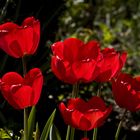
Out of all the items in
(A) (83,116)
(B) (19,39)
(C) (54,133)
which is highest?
(B) (19,39)

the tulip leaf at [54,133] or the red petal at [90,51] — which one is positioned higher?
the red petal at [90,51]

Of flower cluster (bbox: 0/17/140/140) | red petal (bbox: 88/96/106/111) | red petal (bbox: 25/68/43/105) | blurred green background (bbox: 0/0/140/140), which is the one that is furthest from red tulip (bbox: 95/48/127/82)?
blurred green background (bbox: 0/0/140/140)

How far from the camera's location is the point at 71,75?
2074mm

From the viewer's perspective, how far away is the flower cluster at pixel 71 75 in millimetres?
2020

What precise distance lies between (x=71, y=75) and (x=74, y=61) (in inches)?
4.7

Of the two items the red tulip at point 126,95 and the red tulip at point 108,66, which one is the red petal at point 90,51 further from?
the red tulip at point 126,95

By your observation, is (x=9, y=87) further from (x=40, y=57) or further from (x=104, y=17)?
(x=104, y=17)

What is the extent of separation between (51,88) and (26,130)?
1597 mm

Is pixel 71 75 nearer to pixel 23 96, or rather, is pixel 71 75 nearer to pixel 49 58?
pixel 23 96

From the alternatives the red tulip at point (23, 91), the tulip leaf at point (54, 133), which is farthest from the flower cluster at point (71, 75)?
the tulip leaf at point (54, 133)

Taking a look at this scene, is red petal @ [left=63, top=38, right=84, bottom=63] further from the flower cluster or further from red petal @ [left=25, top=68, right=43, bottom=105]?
red petal @ [left=25, top=68, right=43, bottom=105]

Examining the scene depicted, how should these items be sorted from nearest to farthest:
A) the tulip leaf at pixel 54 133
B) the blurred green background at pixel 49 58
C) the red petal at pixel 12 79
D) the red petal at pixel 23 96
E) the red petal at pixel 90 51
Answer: the red petal at pixel 23 96 → the red petal at pixel 12 79 → the red petal at pixel 90 51 → the tulip leaf at pixel 54 133 → the blurred green background at pixel 49 58

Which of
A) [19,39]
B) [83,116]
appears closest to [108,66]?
[83,116]

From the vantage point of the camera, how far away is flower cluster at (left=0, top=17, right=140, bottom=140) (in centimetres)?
202
